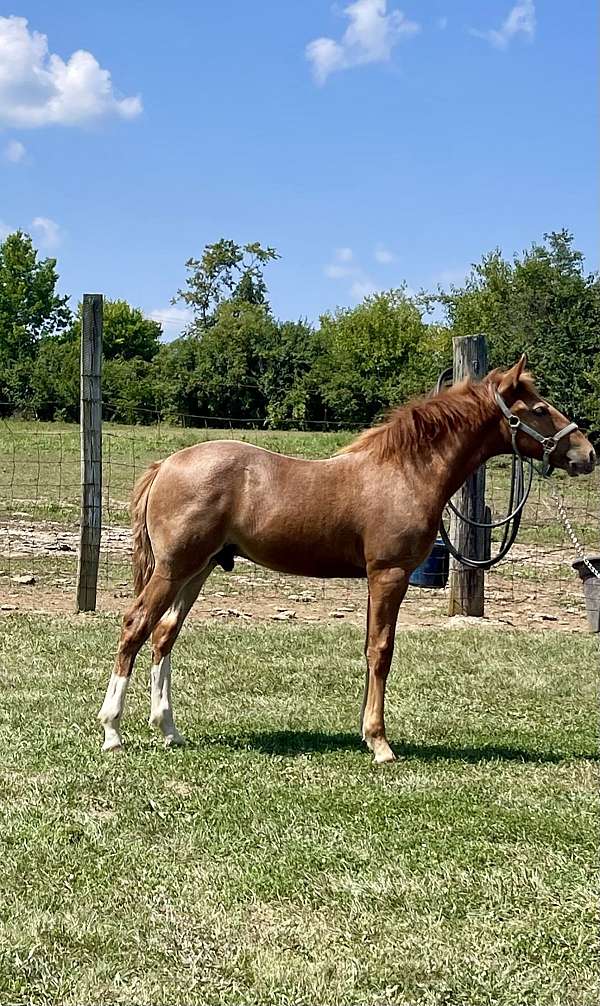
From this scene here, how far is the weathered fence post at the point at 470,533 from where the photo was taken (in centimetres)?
933

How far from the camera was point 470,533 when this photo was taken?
937cm

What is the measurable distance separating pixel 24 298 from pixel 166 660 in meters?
53.5

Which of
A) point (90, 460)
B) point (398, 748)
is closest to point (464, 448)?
point (398, 748)

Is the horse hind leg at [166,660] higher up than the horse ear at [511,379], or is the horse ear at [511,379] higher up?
the horse ear at [511,379]

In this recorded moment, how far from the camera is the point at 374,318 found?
5600 centimetres

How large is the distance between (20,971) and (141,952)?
1.24 feet

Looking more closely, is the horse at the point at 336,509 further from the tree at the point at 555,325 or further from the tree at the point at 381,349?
the tree at the point at 381,349

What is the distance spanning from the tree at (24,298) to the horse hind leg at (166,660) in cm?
5151

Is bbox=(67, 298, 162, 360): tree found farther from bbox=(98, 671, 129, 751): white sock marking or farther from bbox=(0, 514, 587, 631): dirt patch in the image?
bbox=(98, 671, 129, 751): white sock marking

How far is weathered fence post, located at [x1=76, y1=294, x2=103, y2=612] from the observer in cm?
903

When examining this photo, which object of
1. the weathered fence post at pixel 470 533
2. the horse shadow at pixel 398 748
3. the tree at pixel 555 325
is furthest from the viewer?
the tree at pixel 555 325

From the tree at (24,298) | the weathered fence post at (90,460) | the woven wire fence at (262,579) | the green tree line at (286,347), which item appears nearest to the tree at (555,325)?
the green tree line at (286,347)

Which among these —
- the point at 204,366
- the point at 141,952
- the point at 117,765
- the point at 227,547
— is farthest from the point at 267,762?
the point at 204,366

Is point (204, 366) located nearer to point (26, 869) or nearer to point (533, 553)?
point (533, 553)
